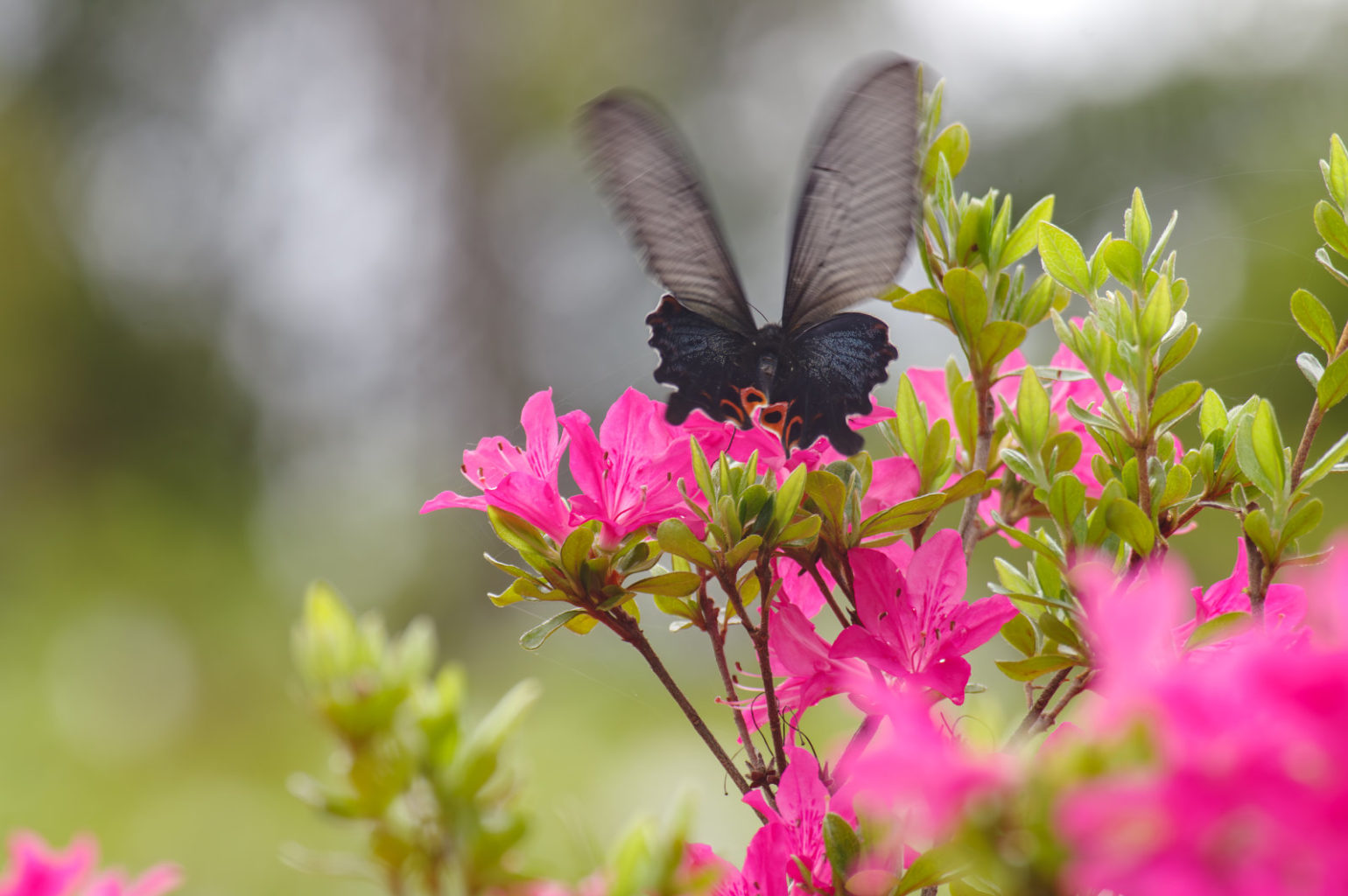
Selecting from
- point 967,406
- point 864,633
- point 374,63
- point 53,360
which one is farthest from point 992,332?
point 53,360

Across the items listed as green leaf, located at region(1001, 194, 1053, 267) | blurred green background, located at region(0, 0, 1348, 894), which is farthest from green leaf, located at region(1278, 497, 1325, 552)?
blurred green background, located at region(0, 0, 1348, 894)

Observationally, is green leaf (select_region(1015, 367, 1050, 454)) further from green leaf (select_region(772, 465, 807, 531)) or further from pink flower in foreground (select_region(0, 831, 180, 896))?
pink flower in foreground (select_region(0, 831, 180, 896))

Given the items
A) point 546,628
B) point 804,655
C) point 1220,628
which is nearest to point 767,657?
point 804,655

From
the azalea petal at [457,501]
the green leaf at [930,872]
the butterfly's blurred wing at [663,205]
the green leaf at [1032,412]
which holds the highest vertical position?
the butterfly's blurred wing at [663,205]

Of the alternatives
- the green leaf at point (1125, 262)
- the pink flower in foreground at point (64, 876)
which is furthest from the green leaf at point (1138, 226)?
the pink flower in foreground at point (64, 876)

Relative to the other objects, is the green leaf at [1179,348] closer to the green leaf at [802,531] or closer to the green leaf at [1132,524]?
the green leaf at [1132,524]

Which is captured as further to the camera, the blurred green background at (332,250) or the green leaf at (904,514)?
the blurred green background at (332,250)

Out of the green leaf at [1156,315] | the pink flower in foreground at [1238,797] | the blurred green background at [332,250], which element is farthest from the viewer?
the blurred green background at [332,250]

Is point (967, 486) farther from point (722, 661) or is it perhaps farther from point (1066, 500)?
point (722, 661)
